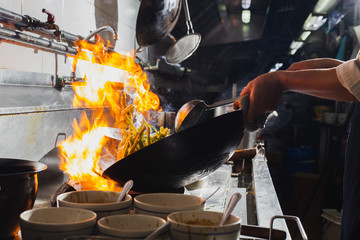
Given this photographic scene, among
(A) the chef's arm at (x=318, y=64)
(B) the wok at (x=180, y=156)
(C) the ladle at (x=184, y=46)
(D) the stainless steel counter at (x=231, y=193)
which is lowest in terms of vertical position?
(D) the stainless steel counter at (x=231, y=193)

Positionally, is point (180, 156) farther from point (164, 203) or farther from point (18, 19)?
point (18, 19)

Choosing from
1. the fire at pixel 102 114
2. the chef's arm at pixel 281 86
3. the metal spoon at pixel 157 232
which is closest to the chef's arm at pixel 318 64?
the chef's arm at pixel 281 86

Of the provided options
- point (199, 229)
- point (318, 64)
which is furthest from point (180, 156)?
point (318, 64)

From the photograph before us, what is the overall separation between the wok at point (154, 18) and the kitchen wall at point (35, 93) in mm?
653

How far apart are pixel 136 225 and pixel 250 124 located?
0.62 meters

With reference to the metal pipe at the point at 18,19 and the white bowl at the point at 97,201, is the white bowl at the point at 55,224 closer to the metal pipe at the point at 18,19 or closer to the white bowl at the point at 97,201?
the white bowl at the point at 97,201

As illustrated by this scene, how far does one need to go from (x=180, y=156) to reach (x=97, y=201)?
0.32 meters

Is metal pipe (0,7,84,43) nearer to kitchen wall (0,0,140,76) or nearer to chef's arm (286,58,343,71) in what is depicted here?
kitchen wall (0,0,140,76)

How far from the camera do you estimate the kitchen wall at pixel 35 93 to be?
1781mm

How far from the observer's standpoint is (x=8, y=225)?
36.4 inches

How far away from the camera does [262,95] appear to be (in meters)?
1.23

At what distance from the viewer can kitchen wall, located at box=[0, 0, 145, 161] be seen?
1.78m

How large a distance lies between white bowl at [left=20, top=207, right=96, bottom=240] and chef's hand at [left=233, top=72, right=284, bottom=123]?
69cm

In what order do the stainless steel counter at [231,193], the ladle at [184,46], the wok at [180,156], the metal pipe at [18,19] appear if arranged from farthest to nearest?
1. the ladle at [184,46]
2. the metal pipe at [18,19]
3. the stainless steel counter at [231,193]
4. the wok at [180,156]
